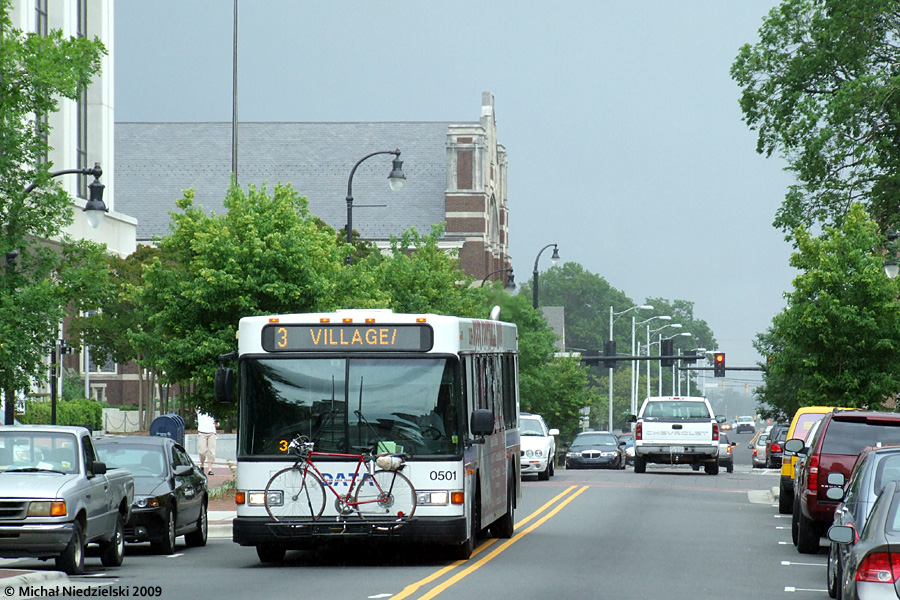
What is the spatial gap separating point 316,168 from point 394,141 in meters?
5.22

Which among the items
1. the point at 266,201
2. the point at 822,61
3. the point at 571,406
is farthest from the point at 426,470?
the point at 571,406

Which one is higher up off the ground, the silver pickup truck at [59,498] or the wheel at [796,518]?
the silver pickup truck at [59,498]

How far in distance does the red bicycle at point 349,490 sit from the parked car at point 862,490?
4.48 meters

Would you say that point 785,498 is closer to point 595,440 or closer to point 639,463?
point 639,463

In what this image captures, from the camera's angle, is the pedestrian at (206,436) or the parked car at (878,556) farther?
the pedestrian at (206,436)

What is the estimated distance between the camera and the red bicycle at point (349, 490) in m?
14.7

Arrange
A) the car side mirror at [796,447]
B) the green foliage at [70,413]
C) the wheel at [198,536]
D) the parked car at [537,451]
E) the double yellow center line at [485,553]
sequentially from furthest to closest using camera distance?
the green foliage at [70,413]
the parked car at [537,451]
the wheel at [198,536]
the car side mirror at [796,447]
the double yellow center line at [485,553]

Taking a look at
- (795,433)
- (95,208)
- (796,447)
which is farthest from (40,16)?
(796,447)

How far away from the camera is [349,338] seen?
1518 centimetres

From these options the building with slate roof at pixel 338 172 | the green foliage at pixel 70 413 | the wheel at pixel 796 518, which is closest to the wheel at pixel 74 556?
the wheel at pixel 796 518

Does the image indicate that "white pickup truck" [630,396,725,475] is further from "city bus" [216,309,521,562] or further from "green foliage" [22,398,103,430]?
"city bus" [216,309,521,562]

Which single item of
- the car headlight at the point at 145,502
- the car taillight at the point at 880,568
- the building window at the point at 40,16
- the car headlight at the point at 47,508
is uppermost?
the building window at the point at 40,16

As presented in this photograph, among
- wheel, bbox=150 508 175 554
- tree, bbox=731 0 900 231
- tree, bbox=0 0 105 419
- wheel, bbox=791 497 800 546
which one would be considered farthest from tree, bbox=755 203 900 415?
wheel, bbox=150 508 175 554

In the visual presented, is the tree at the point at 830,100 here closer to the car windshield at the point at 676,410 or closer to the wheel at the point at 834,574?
the car windshield at the point at 676,410
